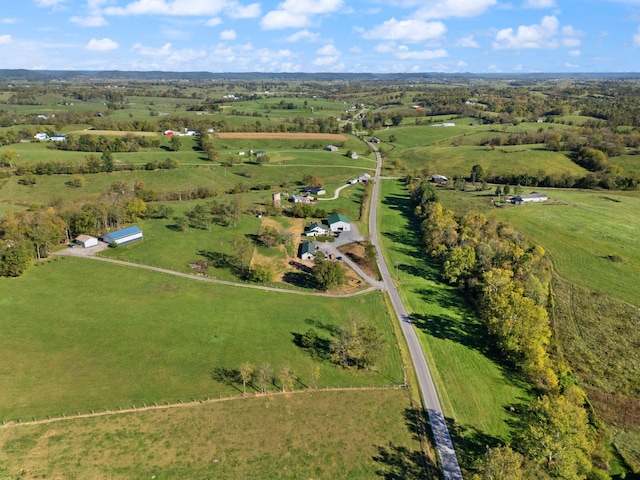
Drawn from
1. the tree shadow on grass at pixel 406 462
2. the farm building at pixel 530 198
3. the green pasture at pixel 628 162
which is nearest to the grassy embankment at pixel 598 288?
the farm building at pixel 530 198

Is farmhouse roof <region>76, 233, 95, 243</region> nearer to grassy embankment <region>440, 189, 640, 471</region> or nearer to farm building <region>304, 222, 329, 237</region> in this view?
farm building <region>304, 222, 329, 237</region>

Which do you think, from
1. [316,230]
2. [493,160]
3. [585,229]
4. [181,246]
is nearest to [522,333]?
[316,230]

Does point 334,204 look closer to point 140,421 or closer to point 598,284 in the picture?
point 598,284

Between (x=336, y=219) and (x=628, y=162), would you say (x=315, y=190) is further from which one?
(x=628, y=162)

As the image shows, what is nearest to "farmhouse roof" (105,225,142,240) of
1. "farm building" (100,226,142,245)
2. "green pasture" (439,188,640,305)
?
"farm building" (100,226,142,245)

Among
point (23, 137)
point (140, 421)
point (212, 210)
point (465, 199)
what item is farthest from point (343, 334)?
point (23, 137)

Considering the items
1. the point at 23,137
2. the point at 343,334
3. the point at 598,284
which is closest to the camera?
the point at 343,334

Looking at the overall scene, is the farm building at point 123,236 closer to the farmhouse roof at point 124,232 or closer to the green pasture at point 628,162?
the farmhouse roof at point 124,232
